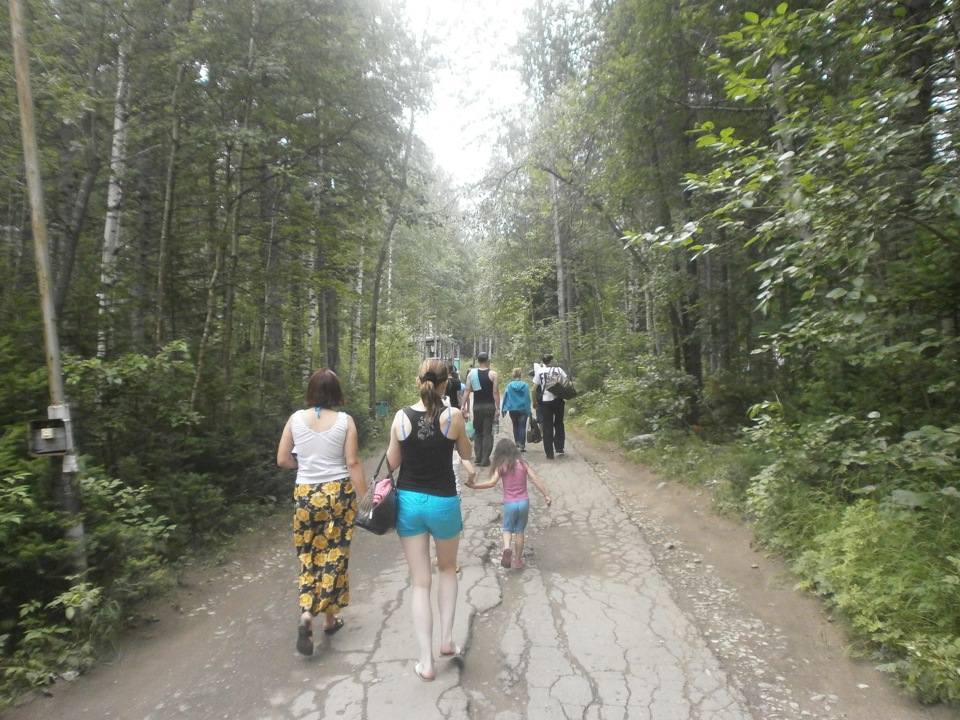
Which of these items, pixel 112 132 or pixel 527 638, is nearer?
pixel 527 638

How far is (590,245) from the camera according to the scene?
13336 millimetres

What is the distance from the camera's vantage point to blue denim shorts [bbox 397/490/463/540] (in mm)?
3277

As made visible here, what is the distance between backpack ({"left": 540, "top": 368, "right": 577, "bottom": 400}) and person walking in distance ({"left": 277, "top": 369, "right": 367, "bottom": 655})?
5662 mm

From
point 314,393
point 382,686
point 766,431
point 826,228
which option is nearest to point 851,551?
point 766,431

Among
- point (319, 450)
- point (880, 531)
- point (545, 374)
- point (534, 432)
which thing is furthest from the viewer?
point (534, 432)

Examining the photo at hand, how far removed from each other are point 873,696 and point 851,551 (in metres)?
1.20

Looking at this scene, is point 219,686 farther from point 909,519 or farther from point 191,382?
point 909,519

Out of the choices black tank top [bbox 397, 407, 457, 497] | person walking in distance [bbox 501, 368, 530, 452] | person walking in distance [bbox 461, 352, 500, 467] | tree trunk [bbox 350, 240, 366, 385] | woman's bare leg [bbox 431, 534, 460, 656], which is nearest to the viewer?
black tank top [bbox 397, 407, 457, 497]

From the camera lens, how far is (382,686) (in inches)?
128

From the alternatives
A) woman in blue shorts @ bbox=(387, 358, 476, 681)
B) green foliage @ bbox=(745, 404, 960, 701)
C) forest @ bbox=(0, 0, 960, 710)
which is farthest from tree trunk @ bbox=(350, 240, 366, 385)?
woman in blue shorts @ bbox=(387, 358, 476, 681)

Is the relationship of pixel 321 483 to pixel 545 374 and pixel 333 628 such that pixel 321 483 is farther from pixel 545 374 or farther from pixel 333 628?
pixel 545 374

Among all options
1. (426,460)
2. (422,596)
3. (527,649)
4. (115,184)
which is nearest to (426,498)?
(426,460)

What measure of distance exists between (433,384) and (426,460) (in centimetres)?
47

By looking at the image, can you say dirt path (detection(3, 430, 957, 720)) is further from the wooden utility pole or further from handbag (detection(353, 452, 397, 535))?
the wooden utility pole
